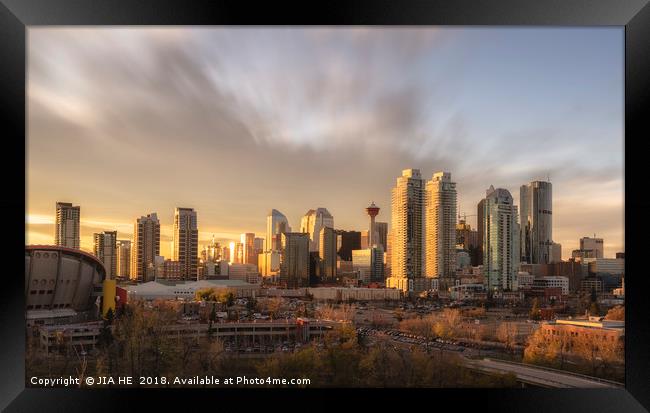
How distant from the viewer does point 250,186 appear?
6.08 m

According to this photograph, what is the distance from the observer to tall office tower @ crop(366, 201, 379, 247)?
6.53 metres

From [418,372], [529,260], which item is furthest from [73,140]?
[529,260]

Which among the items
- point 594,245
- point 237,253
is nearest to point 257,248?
point 237,253

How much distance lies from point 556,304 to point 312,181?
401cm

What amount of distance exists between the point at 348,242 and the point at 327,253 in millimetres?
626

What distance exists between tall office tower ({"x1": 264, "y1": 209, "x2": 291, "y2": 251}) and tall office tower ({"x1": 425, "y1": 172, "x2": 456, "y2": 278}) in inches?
88.7

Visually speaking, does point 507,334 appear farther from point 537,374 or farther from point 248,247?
point 248,247

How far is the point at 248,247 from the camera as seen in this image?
22.9ft

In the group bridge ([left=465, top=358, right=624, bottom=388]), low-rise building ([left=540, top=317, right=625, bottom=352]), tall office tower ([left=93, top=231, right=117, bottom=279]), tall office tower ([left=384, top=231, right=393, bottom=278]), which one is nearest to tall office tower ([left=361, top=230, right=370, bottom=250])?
tall office tower ([left=384, top=231, right=393, bottom=278])

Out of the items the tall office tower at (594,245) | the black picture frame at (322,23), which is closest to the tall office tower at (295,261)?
the tall office tower at (594,245)

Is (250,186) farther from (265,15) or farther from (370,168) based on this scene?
(265,15)

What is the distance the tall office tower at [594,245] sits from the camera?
20.3 ft

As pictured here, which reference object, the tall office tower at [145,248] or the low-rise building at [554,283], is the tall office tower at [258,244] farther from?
the low-rise building at [554,283]

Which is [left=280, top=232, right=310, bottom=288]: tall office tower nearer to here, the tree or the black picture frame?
the tree
